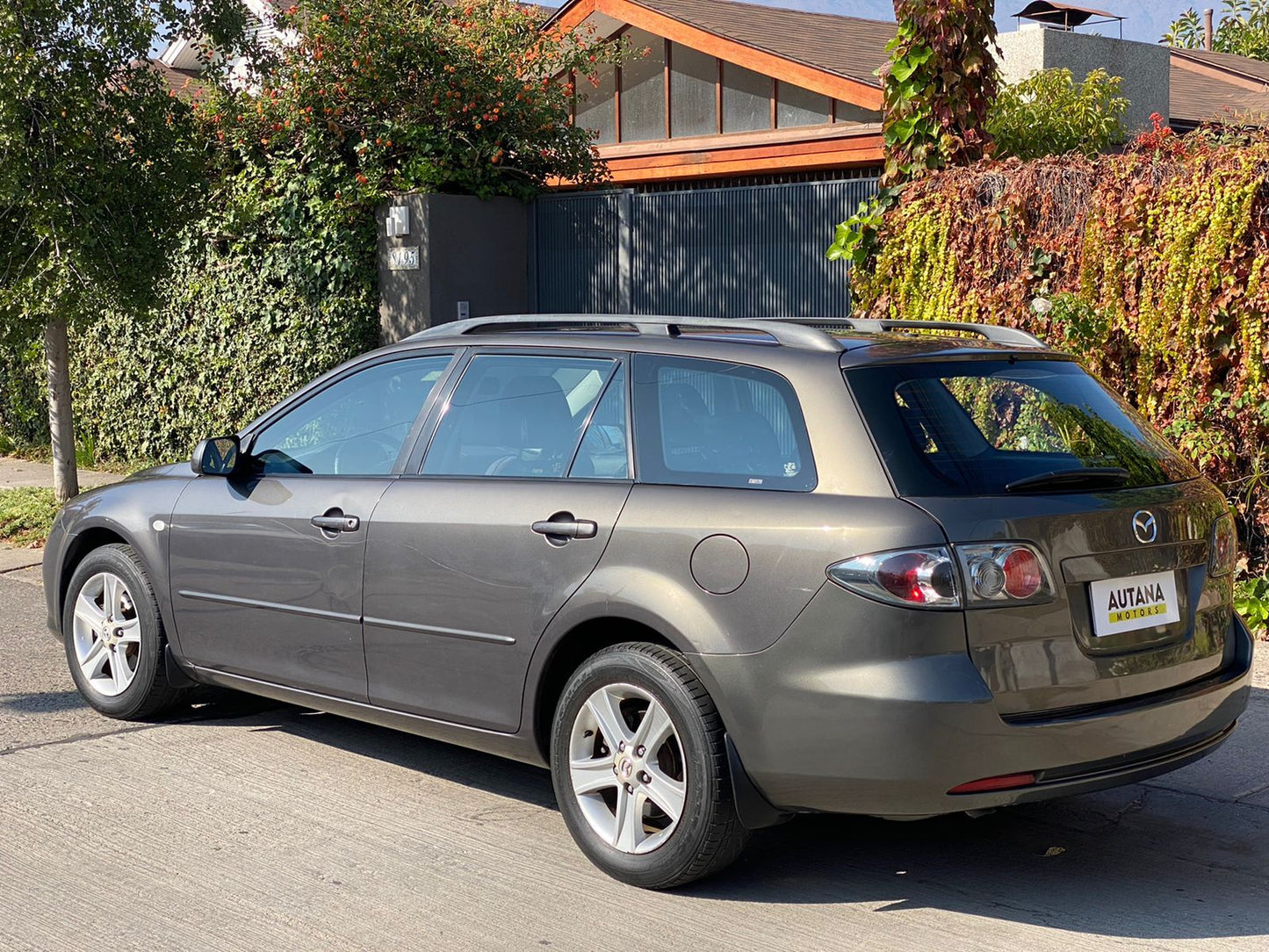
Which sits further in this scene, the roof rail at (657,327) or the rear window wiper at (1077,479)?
the roof rail at (657,327)

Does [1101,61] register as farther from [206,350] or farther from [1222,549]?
[1222,549]

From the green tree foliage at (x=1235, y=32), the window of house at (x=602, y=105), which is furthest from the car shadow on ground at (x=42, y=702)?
the green tree foliage at (x=1235, y=32)

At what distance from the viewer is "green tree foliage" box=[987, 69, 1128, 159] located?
13258 mm

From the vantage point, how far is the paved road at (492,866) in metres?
4.12

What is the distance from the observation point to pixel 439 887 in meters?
4.44

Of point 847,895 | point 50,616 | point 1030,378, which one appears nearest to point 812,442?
point 1030,378

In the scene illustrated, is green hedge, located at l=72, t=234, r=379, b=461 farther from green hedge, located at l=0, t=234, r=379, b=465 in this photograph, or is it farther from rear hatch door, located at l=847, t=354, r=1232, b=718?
rear hatch door, located at l=847, t=354, r=1232, b=718

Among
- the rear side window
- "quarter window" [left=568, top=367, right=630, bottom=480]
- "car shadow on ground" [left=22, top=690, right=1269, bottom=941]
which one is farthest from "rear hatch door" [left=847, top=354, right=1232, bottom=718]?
"quarter window" [left=568, top=367, right=630, bottom=480]

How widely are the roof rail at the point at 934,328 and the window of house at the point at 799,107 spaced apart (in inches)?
519

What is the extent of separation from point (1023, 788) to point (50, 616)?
4503mm

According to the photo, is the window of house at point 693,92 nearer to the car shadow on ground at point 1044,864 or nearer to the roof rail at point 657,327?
the roof rail at point 657,327

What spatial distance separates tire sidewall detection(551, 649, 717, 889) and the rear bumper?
0.11 metres

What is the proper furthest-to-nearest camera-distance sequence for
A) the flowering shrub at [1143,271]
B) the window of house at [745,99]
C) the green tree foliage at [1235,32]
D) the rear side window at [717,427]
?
1. the green tree foliage at [1235,32]
2. the window of house at [745,99]
3. the flowering shrub at [1143,271]
4. the rear side window at [717,427]

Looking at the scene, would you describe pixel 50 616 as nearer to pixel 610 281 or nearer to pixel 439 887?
pixel 439 887
